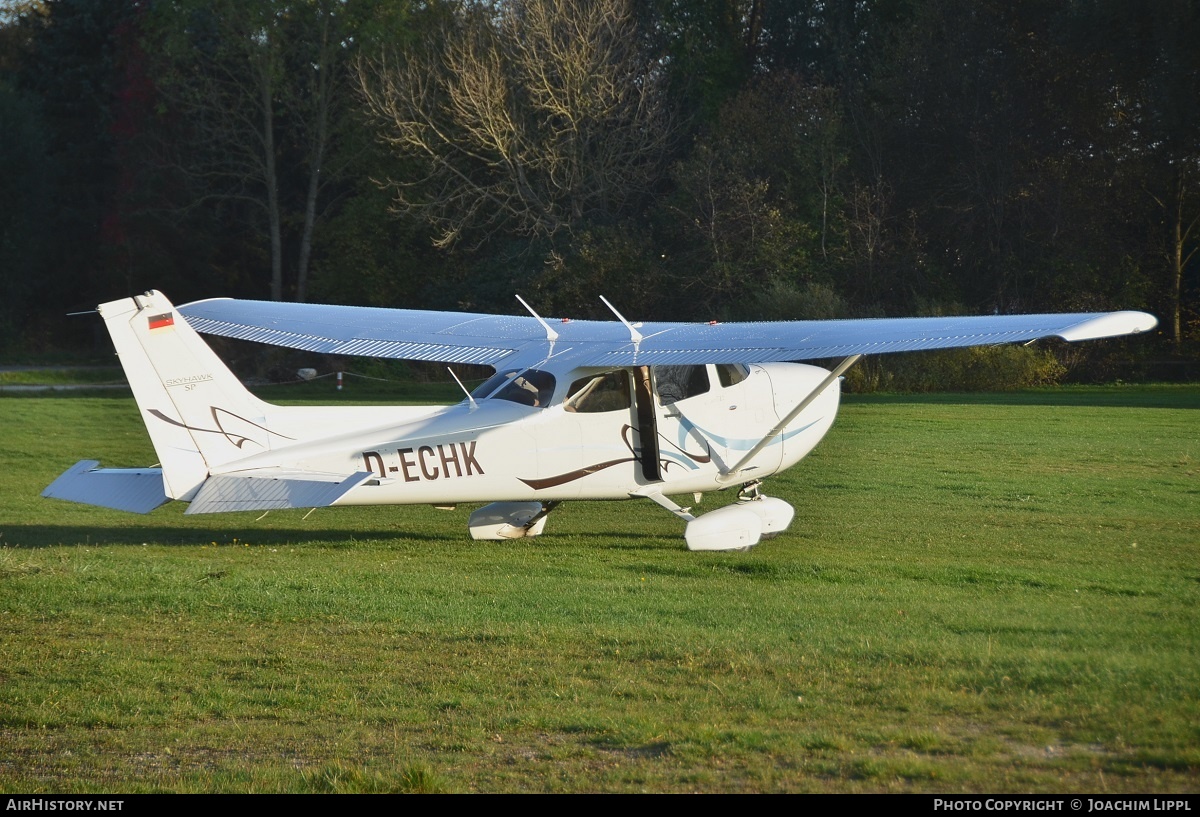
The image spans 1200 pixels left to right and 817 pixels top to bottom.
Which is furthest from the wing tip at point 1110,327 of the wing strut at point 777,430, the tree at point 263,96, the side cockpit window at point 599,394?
the tree at point 263,96

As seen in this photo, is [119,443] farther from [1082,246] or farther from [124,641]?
[1082,246]

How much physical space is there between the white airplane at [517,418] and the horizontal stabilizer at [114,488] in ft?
0.06

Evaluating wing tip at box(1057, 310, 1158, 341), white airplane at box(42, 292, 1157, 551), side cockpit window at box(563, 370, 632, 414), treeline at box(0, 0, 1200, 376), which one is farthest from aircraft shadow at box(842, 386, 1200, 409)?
wing tip at box(1057, 310, 1158, 341)

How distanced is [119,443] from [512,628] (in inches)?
615

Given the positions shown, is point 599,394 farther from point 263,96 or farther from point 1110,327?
point 263,96

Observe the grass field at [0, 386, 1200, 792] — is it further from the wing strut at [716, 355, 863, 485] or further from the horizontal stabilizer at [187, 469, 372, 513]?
the wing strut at [716, 355, 863, 485]

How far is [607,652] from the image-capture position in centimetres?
744

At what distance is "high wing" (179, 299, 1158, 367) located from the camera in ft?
32.6

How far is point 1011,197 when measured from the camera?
40.2m

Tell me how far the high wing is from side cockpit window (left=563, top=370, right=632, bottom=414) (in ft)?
0.81

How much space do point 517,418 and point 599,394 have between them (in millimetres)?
822

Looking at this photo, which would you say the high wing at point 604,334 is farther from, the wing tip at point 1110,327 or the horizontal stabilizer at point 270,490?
the horizontal stabilizer at point 270,490

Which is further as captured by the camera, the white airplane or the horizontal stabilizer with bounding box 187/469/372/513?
the white airplane
